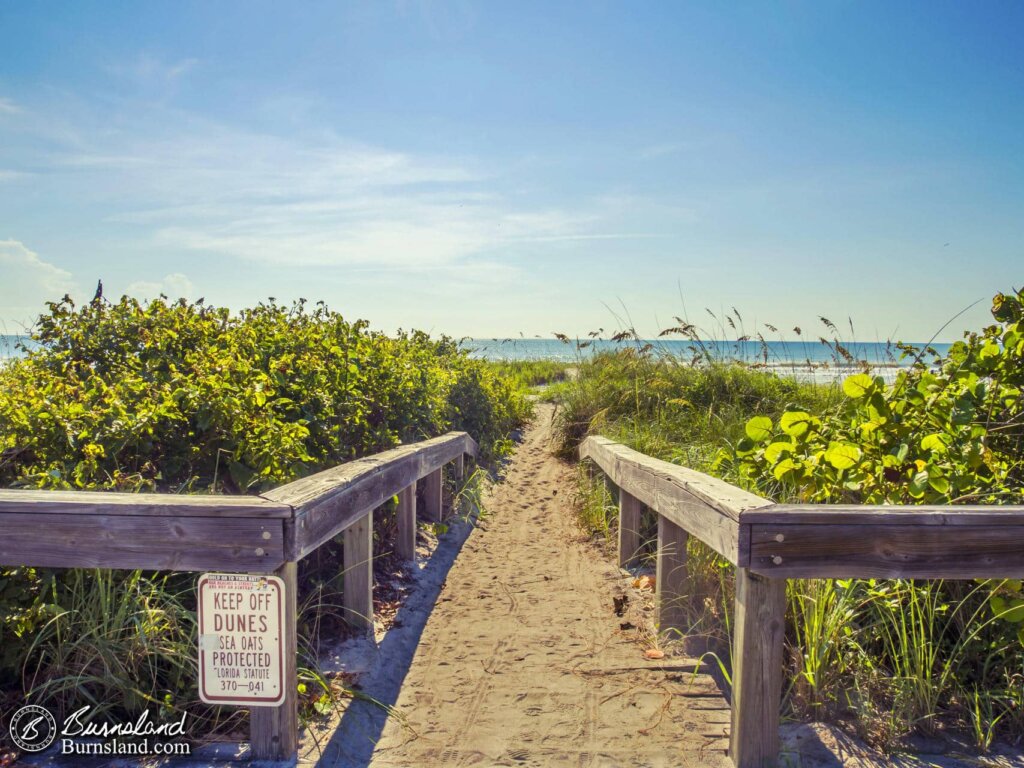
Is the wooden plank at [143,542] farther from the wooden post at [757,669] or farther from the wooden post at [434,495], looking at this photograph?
the wooden post at [434,495]

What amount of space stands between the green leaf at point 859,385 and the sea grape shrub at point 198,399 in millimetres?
2882

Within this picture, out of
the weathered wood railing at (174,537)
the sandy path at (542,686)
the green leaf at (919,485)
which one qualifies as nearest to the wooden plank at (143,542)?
the weathered wood railing at (174,537)

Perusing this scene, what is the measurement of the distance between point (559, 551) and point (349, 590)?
93.0 inches

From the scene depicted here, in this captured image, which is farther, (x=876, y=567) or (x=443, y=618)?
(x=443, y=618)

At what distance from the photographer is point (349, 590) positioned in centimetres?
405

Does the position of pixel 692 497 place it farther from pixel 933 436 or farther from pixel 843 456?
pixel 933 436

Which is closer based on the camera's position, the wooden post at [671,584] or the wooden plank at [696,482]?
the wooden plank at [696,482]

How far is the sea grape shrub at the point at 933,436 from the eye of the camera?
128 inches

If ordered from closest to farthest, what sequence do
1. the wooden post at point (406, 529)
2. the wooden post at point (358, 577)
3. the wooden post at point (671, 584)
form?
the wooden post at point (358, 577) < the wooden post at point (671, 584) < the wooden post at point (406, 529)

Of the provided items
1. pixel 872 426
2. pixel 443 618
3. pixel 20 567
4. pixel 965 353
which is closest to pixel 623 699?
pixel 443 618

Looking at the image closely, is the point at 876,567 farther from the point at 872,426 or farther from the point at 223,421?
the point at 223,421

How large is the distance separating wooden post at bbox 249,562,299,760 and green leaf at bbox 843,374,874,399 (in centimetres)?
269

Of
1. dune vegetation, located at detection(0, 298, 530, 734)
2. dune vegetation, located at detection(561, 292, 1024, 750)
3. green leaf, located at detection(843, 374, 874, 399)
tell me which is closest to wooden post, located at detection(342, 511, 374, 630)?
dune vegetation, located at detection(0, 298, 530, 734)

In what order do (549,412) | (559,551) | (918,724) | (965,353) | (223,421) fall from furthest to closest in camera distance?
(549,412) < (559,551) < (223,421) < (965,353) < (918,724)
